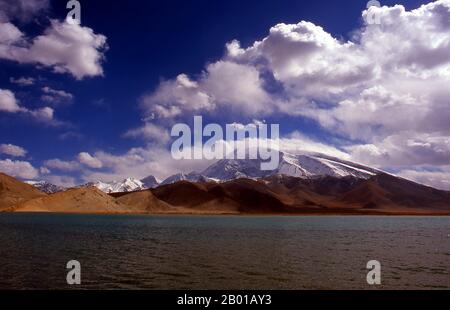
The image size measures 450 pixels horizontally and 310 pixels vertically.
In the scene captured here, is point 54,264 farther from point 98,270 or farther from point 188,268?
point 188,268

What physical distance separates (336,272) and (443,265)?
40.7ft

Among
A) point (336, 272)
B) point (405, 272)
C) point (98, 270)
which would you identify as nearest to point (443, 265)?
point (405, 272)
